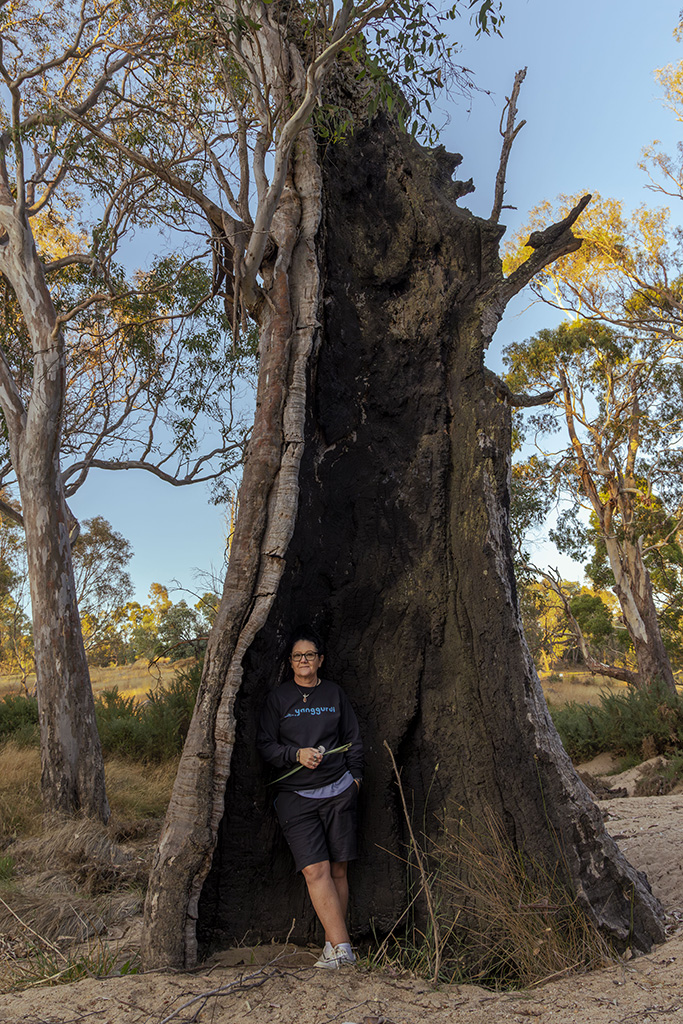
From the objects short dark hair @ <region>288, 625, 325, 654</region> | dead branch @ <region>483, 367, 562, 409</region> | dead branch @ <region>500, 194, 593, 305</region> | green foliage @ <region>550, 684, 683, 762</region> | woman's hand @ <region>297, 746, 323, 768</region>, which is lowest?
green foliage @ <region>550, 684, 683, 762</region>

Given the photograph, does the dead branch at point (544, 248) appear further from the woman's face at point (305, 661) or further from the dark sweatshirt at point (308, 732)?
the dark sweatshirt at point (308, 732)

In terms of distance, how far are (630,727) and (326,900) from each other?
23.9 ft

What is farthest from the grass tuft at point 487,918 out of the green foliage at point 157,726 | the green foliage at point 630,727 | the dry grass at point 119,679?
the dry grass at point 119,679

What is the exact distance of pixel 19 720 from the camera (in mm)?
10289

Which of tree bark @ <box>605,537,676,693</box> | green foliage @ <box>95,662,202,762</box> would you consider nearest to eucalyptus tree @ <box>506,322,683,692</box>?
tree bark @ <box>605,537,676,693</box>

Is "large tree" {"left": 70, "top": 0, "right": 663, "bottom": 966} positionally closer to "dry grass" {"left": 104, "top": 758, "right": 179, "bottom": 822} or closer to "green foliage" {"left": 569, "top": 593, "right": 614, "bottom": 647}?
"dry grass" {"left": 104, "top": 758, "right": 179, "bottom": 822}

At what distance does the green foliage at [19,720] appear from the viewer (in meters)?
9.56

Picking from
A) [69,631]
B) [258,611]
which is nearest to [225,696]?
[258,611]

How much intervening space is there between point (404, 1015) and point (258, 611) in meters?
1.58

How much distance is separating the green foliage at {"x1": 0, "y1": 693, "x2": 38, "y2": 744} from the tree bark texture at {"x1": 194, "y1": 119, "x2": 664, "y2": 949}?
287 inches

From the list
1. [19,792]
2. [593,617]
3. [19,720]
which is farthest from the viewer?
[593,617]

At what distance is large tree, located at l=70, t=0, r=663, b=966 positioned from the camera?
10.5 feet

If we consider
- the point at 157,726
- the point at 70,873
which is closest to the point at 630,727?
the point at 157,726

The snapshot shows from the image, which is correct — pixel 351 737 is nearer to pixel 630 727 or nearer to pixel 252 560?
pixel 252 560
